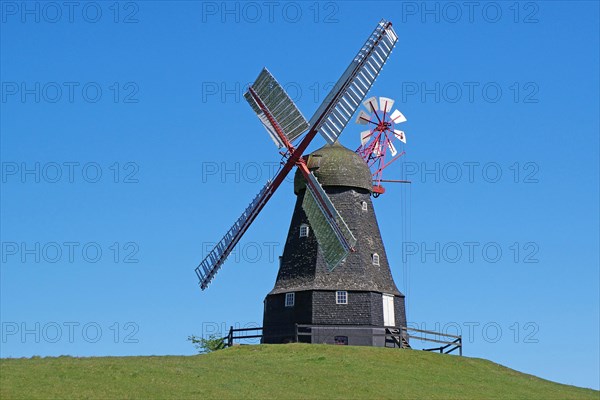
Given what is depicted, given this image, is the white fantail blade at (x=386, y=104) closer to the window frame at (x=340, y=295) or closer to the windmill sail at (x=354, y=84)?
the windmill sail at (x=354, y=84)

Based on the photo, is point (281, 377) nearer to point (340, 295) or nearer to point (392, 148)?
point (340, 295)

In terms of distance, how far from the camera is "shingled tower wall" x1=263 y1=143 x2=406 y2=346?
46.0 metres

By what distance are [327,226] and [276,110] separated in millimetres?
6340

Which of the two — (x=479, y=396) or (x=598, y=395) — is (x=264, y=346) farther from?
(x=598, y=395)

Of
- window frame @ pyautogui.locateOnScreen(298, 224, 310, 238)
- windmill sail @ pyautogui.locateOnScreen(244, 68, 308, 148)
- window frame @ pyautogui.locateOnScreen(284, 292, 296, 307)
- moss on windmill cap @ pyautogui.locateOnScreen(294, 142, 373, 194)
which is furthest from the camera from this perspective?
moss on windmill cap @ pyautogui.locateOnScreen(294, 142, 373, 194)

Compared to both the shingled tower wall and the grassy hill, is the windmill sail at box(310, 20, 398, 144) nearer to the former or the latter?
the shingled tower wall

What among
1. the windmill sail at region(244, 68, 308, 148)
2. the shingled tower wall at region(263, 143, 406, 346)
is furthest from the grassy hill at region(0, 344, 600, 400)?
the windmill sail at region(244, 68, 308, 148)

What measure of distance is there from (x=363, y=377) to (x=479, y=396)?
4.80 meters

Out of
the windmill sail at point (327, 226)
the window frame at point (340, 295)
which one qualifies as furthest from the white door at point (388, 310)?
the windmill sail at point (327, 226)

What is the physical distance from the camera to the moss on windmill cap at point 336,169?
47.8 m

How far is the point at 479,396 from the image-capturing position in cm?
3850

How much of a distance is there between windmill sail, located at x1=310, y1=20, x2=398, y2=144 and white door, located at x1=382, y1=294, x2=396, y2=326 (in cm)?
920

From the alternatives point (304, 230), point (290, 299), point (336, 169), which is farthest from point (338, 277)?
point (336, 169)

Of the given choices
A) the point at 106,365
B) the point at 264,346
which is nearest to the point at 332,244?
the point at 264,346
